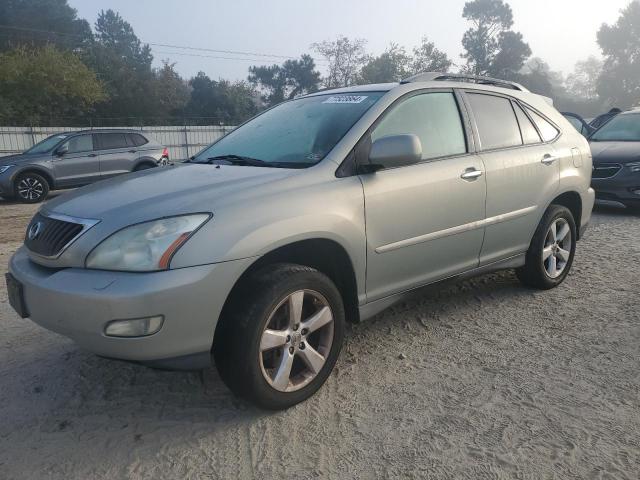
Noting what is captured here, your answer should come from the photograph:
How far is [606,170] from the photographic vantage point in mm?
7938

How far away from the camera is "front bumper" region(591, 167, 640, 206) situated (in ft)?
25.0

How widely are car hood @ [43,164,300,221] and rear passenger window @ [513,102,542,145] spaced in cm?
217

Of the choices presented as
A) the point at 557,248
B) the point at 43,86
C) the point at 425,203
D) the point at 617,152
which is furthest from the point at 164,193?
the point at 43,86

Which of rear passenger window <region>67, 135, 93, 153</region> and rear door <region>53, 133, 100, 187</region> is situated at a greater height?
rear passenger window <region>67, 135, 93, 153</region>

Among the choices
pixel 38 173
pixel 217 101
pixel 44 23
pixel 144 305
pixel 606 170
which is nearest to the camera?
pixel 144 305

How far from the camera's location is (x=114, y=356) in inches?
88.0

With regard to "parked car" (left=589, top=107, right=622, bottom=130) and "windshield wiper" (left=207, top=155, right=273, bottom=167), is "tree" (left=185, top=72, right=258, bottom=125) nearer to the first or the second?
"parked car" (left=589, top=107, right=622, bottom=130)

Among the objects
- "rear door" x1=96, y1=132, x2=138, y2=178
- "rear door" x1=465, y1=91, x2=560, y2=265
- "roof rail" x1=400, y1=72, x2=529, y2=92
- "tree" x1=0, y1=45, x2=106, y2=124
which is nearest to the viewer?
"roof rail" x1=400, y1=72, x2=529, y2=92

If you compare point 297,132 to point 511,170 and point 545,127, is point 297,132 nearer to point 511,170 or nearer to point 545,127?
point 511,170

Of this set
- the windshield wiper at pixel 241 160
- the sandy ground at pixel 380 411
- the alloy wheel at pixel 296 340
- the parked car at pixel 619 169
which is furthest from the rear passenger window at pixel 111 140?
the alloy wheel at pixel 296 340

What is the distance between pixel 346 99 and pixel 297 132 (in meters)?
0.40

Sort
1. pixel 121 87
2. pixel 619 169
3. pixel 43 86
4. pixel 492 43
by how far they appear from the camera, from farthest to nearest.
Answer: pixel 492 43
pixel 121 87
pixel 43 86
pixel 619 169

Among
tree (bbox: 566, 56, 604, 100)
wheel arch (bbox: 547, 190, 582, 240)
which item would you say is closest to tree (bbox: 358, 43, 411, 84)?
wheel arch (bbox: 547, 190, 582, 240)

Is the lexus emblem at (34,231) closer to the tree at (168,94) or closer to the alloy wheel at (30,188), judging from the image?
the alloy wheel at (30,188)
